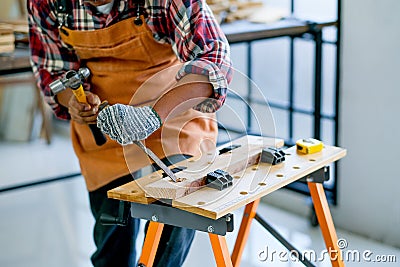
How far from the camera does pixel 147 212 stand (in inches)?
66.9

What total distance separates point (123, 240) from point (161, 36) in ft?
2.14

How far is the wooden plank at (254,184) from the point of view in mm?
1577

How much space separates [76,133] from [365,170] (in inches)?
48.1

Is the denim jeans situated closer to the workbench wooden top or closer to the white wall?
the workbench wooden top

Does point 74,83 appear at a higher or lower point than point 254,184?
→ higher

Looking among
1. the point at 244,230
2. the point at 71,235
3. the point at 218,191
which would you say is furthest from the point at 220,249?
the point at 71,235

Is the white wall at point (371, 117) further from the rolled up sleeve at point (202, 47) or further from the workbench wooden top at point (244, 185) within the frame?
the rolled up sleeve at point (202, 47)

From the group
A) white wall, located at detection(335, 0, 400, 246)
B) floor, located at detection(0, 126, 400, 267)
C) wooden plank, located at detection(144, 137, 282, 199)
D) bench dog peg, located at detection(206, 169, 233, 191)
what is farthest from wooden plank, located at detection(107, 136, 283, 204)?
white wall, located at detection(335, 0, 400, 246)

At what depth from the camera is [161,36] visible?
1952 millimetres

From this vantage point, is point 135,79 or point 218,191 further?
point 135,79

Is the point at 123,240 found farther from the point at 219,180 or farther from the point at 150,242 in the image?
the point at 219,180

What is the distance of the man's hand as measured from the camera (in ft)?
6.31

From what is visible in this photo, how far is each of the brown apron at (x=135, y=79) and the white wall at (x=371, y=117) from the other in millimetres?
875

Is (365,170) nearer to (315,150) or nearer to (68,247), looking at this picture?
(315,150)
